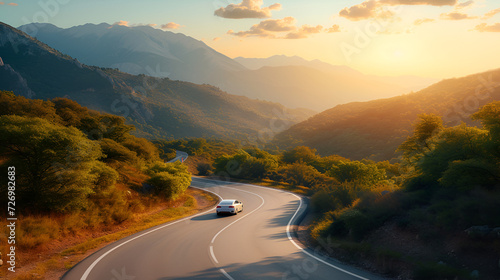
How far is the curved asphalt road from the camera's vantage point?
31.7 feet

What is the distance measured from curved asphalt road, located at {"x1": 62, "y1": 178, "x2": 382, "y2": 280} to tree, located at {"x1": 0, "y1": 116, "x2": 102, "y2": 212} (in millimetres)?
4105

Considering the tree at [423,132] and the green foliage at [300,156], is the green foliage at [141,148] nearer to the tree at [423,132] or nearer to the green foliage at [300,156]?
the tree at [423,132]

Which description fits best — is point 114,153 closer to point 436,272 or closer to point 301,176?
point 436,272

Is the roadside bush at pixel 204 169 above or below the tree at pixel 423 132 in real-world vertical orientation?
below

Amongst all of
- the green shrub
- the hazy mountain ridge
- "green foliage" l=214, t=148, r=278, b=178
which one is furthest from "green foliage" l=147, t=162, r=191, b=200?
the hazy mountain ridge

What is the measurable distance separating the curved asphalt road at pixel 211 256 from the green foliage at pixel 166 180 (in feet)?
24.5

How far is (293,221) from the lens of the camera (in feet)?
72.0

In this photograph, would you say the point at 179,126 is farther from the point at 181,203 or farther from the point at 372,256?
the point at 372,256

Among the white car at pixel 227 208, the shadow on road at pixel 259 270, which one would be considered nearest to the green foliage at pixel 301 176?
the white car at pixel 227 208

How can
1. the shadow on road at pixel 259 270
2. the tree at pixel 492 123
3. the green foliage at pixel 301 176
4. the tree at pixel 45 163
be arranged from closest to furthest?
1. the shadow on road at pixel 259 270
2. the tree at pixel 492 123
3. the tree at pixel 45 163
4. the green foliage at pixel 301 176

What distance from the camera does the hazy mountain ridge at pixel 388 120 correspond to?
280 feet

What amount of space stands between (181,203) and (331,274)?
73.7 ft

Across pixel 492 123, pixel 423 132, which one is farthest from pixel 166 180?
pixel 492 123

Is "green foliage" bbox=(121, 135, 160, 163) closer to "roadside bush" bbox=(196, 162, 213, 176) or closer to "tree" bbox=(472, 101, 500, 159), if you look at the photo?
"tree" bbox=(472, 101, 500, 159)
